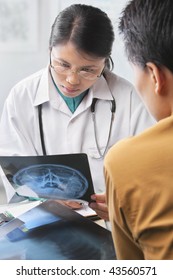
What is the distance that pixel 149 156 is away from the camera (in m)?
0.43

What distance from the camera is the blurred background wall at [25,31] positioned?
4.35 ft

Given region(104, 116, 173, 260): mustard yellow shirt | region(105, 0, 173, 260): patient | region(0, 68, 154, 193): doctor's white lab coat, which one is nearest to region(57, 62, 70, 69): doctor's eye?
region(0, 68, 154, 193): doctor's white lab coat

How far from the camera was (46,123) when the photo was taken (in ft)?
3.61

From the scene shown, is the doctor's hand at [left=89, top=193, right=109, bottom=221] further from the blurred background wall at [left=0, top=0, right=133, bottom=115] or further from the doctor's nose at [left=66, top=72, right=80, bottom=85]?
the blurred background wall at [left=0, top=0, right=133, bottom=115]

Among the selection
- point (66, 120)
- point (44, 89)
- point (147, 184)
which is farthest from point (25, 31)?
point (147, 184)

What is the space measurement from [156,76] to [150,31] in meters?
0.06

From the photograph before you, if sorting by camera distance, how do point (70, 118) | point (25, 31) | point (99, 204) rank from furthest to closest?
point (25, 31)
point (70, 118)
point (99, 204)

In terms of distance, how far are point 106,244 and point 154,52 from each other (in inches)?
17.5

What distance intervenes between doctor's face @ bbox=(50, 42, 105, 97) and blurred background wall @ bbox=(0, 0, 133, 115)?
37cm

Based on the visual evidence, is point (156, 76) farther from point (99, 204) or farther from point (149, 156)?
point (99, 204)

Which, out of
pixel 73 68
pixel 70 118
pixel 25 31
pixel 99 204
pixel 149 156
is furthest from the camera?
pixel 25 31

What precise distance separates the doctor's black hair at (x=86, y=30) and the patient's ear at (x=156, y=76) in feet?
1.54

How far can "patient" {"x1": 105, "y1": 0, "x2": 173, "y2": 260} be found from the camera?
0.43m
